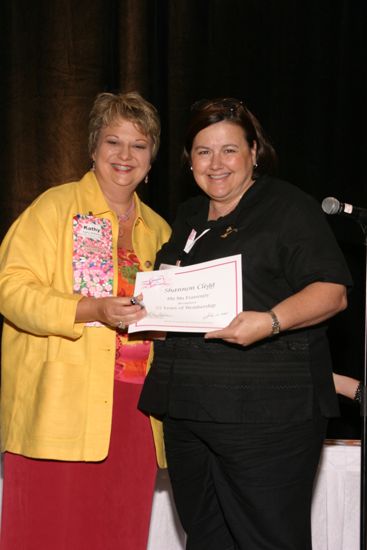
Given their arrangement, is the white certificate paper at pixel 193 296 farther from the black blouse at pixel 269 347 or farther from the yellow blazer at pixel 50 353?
the yellow blazer at pixel 50 353

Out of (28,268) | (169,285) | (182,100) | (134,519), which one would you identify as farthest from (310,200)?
(182,100)

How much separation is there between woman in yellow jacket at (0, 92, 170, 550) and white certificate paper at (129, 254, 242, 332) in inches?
6.6

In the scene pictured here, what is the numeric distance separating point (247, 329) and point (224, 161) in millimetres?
583

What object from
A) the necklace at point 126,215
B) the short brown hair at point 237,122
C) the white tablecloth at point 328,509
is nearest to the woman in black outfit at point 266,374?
the short brown hair at point 237,122

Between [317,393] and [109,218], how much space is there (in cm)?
94

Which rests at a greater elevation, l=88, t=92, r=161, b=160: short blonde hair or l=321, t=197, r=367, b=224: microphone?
l=88, t=92, r=161, b=160: short blonde hair

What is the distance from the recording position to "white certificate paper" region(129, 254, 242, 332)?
1960mm

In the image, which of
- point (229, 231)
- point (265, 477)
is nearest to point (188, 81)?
point (229, 231)

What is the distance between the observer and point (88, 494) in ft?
7.95

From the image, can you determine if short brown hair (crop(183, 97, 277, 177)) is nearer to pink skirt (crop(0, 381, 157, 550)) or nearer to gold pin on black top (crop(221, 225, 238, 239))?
gold pin on black top (crop(221, 225, 238, 239))

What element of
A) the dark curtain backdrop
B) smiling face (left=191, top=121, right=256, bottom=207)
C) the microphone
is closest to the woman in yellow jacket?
smiling face (left=191, top=121, right=256, bottom=207)

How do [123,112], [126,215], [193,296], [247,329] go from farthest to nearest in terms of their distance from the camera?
[126,215]
[123,112]
[193,296]
[247,329]

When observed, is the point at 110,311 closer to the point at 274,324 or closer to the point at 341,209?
the point at 274,324

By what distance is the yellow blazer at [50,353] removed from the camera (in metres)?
2.30
